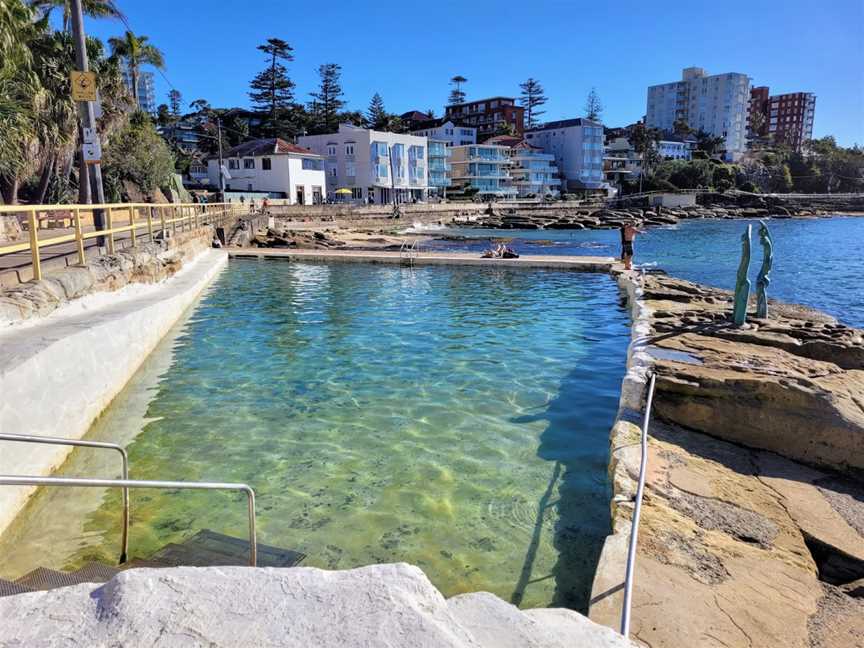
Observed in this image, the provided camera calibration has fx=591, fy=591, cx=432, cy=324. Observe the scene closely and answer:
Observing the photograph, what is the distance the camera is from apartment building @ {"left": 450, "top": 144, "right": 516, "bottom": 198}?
335 feet

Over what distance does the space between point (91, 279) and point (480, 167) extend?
9789cm

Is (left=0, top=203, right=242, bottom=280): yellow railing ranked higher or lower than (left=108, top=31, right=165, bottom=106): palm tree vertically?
lower

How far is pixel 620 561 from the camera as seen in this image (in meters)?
4.25

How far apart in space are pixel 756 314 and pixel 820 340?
7.43 feet

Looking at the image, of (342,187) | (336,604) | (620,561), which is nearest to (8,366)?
(336,604)

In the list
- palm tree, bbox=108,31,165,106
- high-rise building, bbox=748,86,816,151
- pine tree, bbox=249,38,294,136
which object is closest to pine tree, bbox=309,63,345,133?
pine tree, bbox=249,38,294,136

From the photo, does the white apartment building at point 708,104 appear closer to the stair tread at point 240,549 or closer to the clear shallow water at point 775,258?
the clear shallow water at point 775,258

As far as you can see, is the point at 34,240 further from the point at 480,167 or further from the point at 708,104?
the point at 708,104

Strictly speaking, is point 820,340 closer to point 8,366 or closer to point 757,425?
point 757,425

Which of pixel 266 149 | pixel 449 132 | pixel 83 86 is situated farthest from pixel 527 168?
pixel 83 86

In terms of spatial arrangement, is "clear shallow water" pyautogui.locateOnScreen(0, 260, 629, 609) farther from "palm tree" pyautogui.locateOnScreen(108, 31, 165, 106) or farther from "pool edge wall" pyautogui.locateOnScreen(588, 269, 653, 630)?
"palm tree" pyautogui.locateOnScreen(108, 31, 165, 106)

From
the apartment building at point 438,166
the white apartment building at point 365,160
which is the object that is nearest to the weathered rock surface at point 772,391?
the white apartment building at point 365,160

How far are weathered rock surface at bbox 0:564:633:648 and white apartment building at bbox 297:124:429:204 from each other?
8181 cm

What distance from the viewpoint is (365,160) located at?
8194 cm
